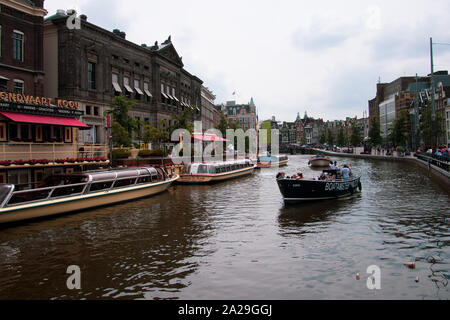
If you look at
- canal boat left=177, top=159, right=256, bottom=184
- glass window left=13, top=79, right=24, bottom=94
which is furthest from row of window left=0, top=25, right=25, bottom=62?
canal boat left=177, top=159, right=256, bottom=184

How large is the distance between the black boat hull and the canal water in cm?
102

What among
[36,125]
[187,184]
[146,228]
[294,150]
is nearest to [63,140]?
[36,125]

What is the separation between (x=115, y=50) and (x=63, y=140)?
2527 cm

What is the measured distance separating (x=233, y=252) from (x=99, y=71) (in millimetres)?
40955

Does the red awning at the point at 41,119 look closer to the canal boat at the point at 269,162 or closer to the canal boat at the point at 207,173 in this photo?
the canal boat at the point at 207,173

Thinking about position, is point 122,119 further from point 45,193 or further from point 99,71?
point 45,193

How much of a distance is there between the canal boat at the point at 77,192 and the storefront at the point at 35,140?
2.39 metres

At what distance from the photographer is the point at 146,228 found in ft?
57.7

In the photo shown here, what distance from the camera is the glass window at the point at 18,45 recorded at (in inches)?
1403

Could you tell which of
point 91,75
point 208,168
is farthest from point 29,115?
point 91,75

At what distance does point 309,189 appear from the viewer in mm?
24109

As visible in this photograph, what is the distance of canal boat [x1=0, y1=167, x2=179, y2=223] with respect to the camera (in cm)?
1778

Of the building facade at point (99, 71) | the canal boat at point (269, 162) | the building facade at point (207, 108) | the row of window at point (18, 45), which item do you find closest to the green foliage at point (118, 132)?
the building facade at point (99, 71)

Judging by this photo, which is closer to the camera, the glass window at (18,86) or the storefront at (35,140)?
the storefront at (35,140)
